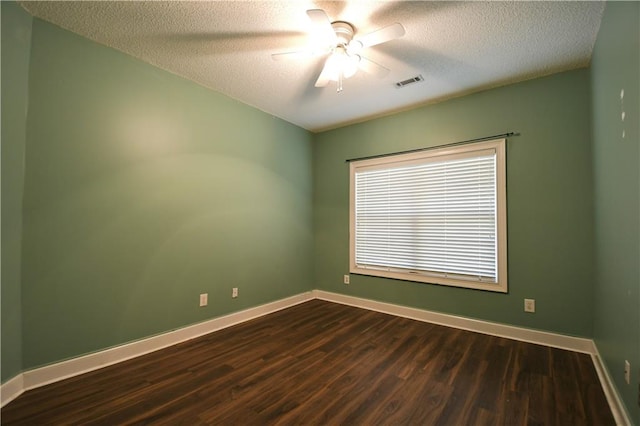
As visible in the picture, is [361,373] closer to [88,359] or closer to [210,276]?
[210,276]

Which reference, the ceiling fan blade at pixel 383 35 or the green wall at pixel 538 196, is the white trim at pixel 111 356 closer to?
the green wall at pixel 538 196

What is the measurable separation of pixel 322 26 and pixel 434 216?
7.95ft

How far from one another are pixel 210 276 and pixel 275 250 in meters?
0.97

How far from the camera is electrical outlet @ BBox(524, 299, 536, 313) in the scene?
267 centimetres

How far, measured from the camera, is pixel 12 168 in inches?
70.9

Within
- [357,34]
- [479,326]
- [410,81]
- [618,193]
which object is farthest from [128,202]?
[479,326]

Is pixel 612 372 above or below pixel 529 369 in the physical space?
above

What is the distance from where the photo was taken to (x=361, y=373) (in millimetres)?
2121

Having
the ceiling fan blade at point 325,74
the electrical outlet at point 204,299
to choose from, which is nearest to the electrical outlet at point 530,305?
the ceiling fan blade at point 325,74

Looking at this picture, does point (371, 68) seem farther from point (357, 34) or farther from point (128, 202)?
point (128, 202)

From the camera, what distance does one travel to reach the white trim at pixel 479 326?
249 cm

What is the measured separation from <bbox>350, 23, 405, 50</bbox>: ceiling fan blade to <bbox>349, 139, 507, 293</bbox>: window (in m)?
1.75

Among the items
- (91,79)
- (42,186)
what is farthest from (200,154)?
(42,186)

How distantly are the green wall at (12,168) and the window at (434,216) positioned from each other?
333 cm
